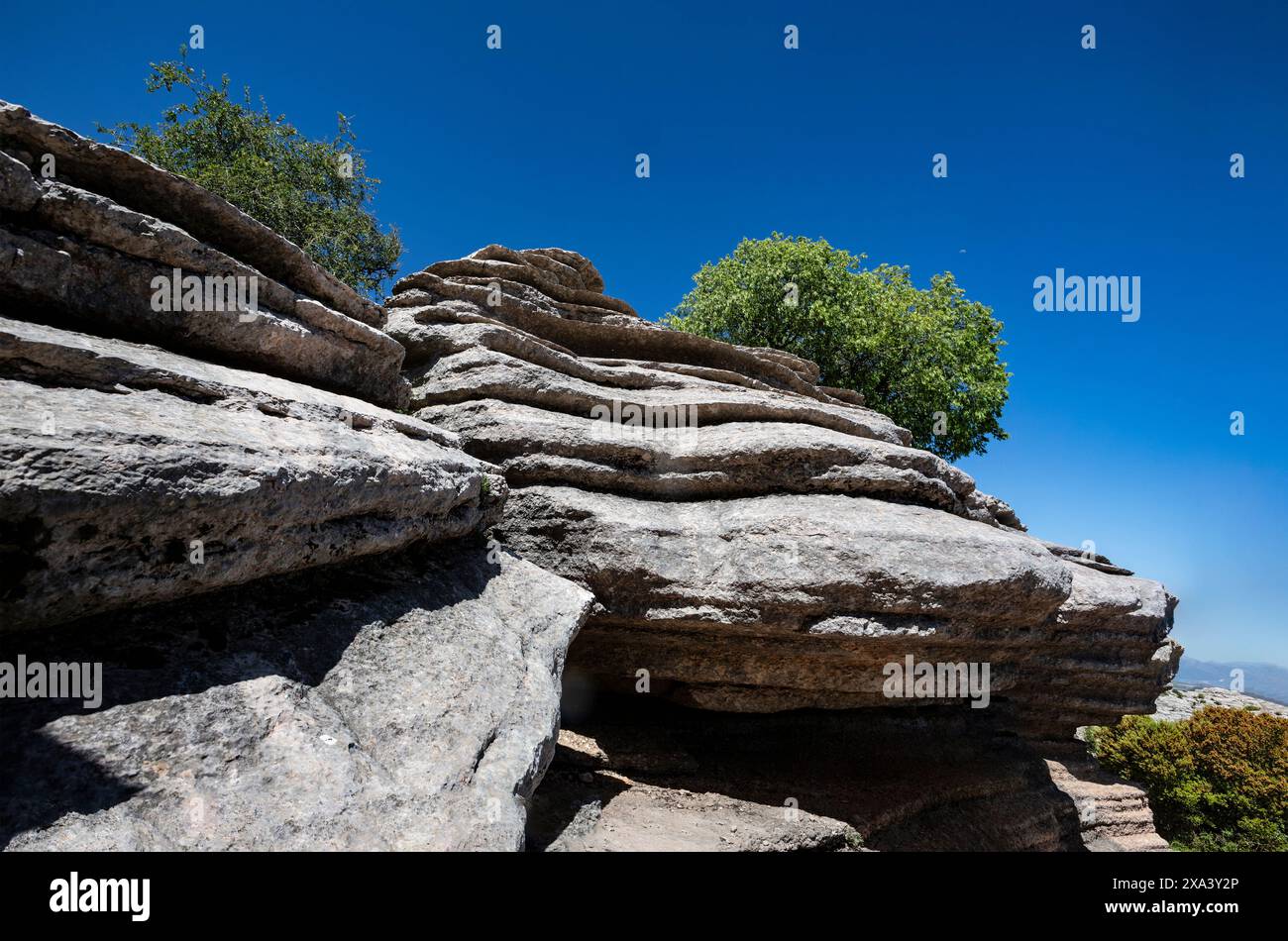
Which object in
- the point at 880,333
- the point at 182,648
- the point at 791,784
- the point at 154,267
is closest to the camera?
the point at 182,648

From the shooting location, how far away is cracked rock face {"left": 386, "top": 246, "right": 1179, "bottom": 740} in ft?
32.3

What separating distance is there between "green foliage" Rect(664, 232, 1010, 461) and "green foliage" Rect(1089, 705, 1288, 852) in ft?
43.9

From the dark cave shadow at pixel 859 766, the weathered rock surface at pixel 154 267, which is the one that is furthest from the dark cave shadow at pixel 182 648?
the dark cave shadow at pixel 859 766

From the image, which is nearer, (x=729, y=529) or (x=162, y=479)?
(x=162, y=479)

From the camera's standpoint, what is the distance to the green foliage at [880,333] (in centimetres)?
2941

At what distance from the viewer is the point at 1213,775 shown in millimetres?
24266

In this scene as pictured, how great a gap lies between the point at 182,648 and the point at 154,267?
457cm

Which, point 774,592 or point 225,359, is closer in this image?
point 225,359

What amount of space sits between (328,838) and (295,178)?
31.3 m

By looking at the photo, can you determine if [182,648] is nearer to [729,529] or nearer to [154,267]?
[154,267]

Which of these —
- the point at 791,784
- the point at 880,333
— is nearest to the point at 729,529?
the point at 791,784
